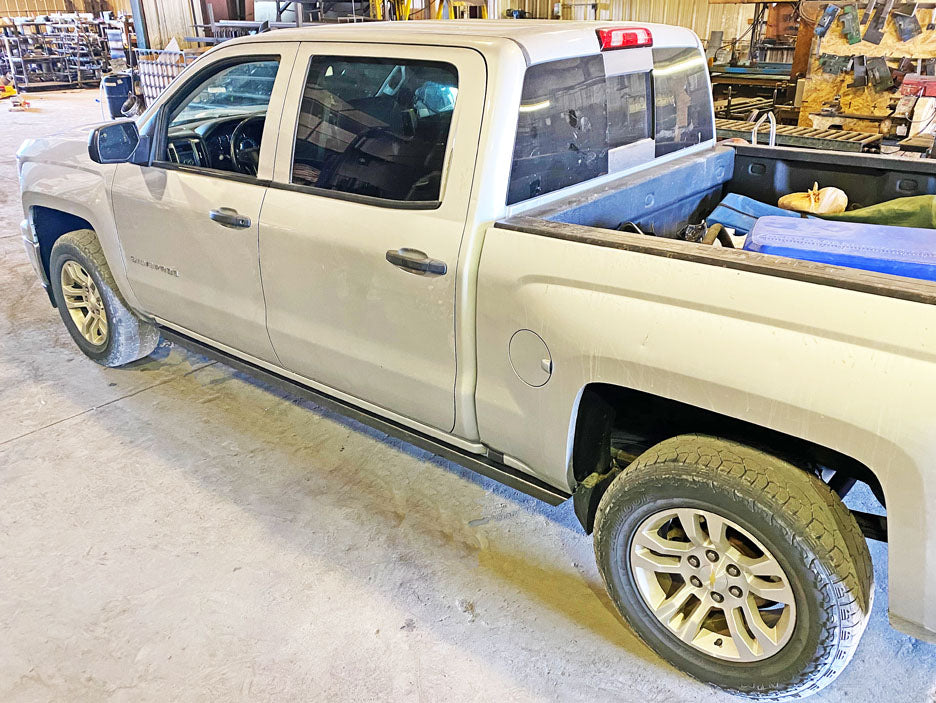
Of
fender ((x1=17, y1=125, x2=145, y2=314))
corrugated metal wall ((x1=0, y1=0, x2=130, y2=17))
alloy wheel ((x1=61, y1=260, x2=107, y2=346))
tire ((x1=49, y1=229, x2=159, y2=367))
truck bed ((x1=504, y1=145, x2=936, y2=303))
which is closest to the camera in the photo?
truck bed ((x1=504, y1=145, x2=936, y2=303))

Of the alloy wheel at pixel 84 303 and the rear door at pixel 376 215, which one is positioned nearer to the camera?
the rear door at pixel 376 215

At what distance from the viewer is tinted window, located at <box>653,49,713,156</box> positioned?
304 centimetres

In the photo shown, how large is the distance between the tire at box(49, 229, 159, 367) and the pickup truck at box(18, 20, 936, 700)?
503mm

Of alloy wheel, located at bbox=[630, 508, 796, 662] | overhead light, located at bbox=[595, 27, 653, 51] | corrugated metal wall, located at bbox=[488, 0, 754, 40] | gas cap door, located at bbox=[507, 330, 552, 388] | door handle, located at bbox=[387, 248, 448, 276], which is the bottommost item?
alloy wheel, located at bbox=[630, 508, 796, 662]

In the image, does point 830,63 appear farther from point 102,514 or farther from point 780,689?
point 102,514

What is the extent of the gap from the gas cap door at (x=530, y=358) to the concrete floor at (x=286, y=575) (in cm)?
88

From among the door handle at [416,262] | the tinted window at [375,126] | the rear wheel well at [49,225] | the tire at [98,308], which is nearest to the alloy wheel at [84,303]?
the tire at [98,308]

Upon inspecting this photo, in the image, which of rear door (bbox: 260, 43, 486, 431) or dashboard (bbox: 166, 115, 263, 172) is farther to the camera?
dashboard (bbox: 166, 115, 263, 172)

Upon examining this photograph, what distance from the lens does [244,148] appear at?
3.39 metres

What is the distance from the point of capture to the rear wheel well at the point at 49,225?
13.9 feet

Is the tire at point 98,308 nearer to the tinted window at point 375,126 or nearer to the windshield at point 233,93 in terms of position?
the windshield at point 233,93

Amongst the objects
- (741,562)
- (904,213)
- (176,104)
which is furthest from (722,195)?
(176,104)

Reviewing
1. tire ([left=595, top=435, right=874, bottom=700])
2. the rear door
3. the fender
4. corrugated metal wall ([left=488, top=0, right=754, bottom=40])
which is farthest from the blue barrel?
tire ([left=595, top=435, right=874, bottom=700])

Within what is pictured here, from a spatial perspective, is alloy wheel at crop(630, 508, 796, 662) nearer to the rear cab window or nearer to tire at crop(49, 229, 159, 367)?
the rear cab window
